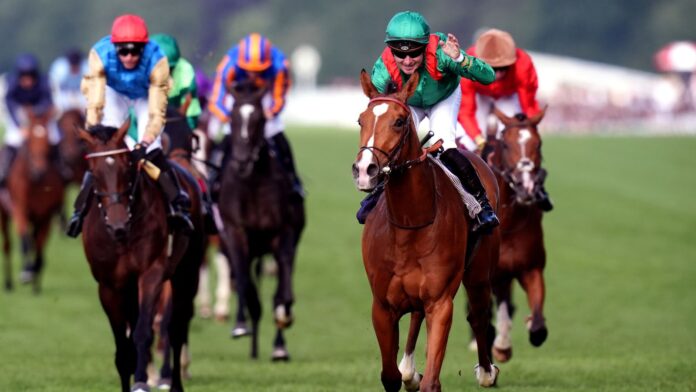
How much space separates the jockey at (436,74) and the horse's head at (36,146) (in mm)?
13012

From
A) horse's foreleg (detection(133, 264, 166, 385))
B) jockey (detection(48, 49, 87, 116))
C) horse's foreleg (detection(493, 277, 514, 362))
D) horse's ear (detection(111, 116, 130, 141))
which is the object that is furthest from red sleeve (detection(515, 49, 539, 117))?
jockey (detection(48, 49, 87, 116))

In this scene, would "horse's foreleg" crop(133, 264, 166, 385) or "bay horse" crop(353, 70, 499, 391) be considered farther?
"horse's foreleg" crop(133, 264, 166, 385)

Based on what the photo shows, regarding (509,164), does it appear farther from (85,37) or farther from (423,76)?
(85,37)

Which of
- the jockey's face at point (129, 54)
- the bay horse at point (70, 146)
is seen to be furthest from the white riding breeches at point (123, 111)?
the bay horse at point (70, 146)

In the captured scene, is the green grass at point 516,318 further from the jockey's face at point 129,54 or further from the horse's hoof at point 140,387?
the jockey's face at point 129,54

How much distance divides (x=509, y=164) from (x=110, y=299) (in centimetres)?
347

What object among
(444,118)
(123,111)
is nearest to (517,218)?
(444,118)

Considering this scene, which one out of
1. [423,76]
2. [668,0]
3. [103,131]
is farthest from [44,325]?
A: [668,0]

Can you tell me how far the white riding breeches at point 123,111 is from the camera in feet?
41.7

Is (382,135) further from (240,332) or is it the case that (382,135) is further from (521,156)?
(240,332)

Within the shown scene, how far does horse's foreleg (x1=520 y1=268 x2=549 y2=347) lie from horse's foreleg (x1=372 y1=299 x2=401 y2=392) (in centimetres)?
298

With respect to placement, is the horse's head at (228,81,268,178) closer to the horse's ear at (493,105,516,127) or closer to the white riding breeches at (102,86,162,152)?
the white riding breeches at (102,86,162,152)

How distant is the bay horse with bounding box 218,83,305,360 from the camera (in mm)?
15477

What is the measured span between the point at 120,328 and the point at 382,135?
10.6ft
